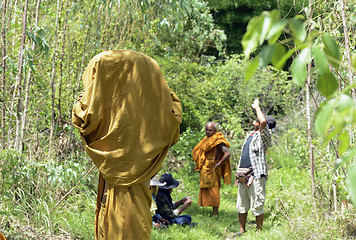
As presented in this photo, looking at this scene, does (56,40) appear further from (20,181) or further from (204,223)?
(204,223)

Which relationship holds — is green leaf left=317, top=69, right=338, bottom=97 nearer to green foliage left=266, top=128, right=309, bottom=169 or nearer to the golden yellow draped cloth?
the golden yellow draped cloth

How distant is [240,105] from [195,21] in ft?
9.42

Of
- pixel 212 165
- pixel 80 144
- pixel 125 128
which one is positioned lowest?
pixel 212 165

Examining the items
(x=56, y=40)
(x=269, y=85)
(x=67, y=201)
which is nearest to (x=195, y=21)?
(x=269, y=85)

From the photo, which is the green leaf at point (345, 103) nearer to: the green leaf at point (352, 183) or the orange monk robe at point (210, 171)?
the green leaf at point (352, 183)

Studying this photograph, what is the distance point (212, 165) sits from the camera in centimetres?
890

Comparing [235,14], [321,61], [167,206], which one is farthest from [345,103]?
[235,14]

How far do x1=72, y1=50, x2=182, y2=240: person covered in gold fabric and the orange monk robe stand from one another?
4.39 metres

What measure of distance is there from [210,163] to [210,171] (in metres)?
0.14

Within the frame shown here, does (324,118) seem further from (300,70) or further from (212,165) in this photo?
(212,165)

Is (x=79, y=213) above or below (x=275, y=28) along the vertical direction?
below

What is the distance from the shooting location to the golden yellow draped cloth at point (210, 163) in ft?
28.8

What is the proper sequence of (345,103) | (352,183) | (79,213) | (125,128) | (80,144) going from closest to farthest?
1. (352,183)
2. (345,103)
3. (125,128)
4. (79,213)
5. (80,144)

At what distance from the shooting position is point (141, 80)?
4203mm
